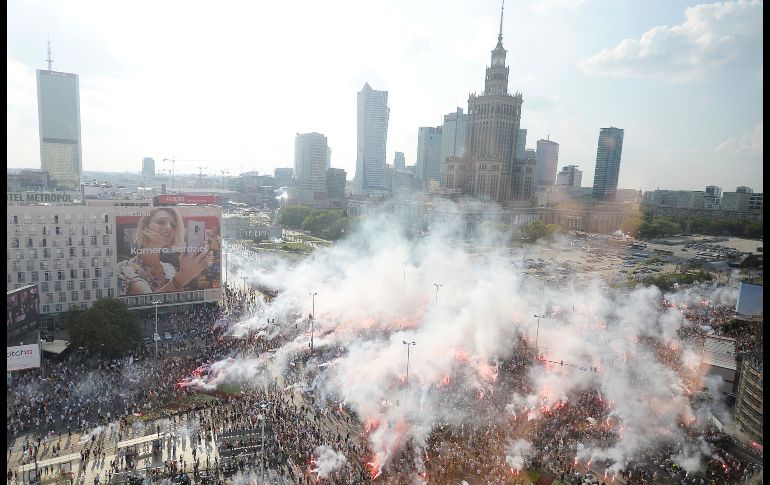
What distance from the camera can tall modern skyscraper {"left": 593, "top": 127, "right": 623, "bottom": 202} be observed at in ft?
356

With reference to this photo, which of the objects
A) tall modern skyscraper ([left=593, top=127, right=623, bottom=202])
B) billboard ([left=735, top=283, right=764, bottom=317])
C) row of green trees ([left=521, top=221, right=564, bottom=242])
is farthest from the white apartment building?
tall modern skyscraper ([left=593, top=127, right=623, bottom=202])

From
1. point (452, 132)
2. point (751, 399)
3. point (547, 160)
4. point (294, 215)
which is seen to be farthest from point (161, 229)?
point (452, 132)

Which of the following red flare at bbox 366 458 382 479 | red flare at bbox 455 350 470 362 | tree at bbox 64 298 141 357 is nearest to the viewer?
red flare at bbox 366 458 382 479

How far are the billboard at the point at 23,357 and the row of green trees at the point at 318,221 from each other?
58.0 metres

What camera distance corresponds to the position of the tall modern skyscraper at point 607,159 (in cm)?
10861

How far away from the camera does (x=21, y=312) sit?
28734 mm

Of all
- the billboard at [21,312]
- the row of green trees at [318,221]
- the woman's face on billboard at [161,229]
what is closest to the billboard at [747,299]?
the woman's face on billboard at [161,229]

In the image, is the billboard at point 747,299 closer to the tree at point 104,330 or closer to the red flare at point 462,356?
the red flare at point 462,356

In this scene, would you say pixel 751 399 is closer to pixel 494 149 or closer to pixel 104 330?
pixel 104 330

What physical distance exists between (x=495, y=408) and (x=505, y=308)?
43.7ft

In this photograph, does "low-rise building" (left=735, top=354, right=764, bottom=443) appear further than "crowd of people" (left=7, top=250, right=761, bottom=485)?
Yes

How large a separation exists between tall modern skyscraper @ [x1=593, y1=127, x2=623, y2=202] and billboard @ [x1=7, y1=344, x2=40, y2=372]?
103579 mm

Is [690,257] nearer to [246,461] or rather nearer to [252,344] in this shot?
[252,344]

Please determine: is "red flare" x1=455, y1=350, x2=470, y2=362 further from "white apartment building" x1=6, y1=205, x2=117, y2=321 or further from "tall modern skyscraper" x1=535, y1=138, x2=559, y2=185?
"tall modern skyscraper" x1=535, y1=138, x2=559, y2=185
